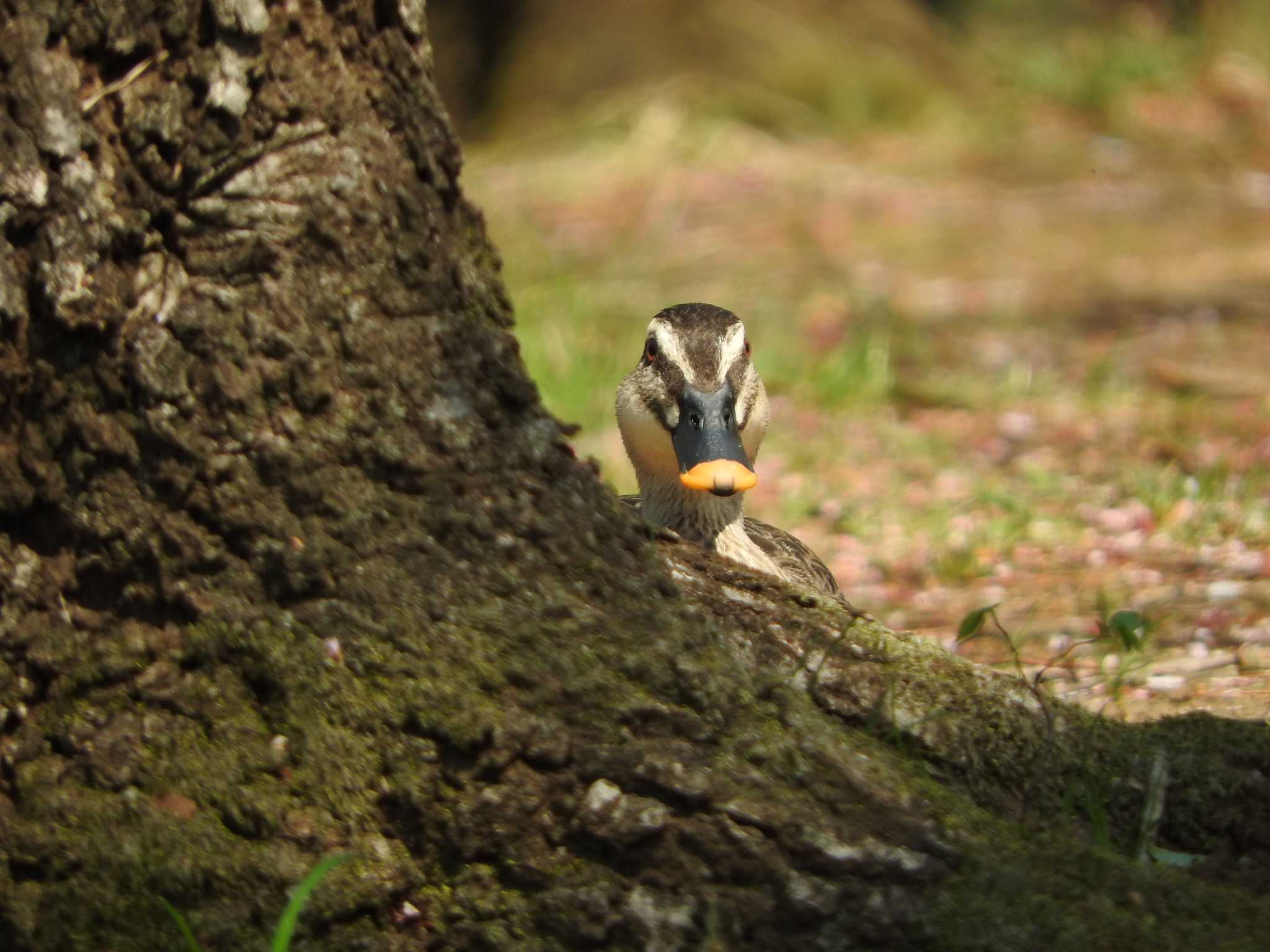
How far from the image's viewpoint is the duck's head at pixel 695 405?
3877 mm

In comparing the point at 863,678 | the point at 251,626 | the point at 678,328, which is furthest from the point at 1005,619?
the point at 251,626

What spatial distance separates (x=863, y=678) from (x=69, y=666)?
4.58 feet

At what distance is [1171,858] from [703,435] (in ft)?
5.53

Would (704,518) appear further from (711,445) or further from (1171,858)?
(1171,858)

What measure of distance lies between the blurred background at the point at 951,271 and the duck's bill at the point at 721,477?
872 millimetres

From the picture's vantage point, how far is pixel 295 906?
2.23 m

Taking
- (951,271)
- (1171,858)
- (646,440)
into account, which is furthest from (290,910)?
(951,271)

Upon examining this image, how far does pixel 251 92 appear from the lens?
2473 mm

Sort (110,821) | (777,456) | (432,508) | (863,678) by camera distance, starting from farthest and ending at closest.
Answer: (777,456) < (863,678) < (432,508) < (110,821)

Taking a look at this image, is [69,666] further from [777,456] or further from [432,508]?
[777,456]

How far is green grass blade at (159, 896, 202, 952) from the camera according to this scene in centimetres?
228

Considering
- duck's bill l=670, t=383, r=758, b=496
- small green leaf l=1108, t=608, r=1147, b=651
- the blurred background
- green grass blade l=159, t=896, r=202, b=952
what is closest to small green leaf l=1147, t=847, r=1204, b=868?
small green leaf l=1108, t=608, r=1147, b=651

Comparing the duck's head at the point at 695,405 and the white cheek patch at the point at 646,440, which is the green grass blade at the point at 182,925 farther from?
the white cheek patch at the point at 646,440

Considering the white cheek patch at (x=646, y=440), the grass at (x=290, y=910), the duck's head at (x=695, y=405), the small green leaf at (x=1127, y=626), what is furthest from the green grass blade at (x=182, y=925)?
the white cheek patch at (x=646, y=440)
